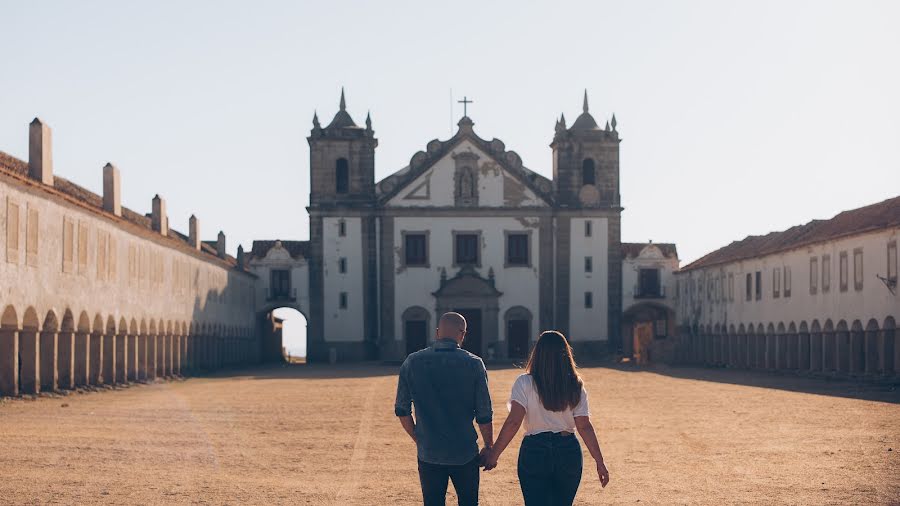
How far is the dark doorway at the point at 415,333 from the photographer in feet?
186

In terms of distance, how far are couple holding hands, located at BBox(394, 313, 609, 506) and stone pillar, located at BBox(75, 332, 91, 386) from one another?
2570cm

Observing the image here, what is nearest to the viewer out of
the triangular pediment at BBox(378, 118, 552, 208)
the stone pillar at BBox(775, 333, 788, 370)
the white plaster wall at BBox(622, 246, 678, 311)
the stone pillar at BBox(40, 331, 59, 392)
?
the stone pillar at BBox(40, 331, 59, 392)

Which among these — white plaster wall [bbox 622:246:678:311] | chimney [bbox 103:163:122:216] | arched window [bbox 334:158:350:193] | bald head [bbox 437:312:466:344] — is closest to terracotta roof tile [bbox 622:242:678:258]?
white plaster wall [bbox 622:246:678:311]

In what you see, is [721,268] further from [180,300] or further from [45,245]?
[45,245]

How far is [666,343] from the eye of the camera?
62.6 metres

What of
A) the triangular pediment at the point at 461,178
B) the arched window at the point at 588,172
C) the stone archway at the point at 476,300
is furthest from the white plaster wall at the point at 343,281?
the arched window at the point at 588,172

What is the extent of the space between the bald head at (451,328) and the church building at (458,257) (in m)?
48.7

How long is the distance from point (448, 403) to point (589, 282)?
50422mm

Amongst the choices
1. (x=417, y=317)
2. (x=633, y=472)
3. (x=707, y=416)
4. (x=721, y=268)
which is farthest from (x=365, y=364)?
(x=633, y=472)

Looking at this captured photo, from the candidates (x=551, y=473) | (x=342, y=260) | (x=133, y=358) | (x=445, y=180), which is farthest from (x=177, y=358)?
(x=551, y=473)

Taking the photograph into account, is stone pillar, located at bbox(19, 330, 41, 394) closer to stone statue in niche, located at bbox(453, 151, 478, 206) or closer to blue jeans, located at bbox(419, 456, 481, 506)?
blue jeans, located at bbox(419, 456, 481, 506)

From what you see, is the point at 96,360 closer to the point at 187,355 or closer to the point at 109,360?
the point at 109,360

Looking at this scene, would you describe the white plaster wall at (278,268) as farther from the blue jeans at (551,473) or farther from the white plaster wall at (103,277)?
the blue jeans at (551,473)

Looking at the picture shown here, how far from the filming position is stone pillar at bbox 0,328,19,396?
26.0 metres
